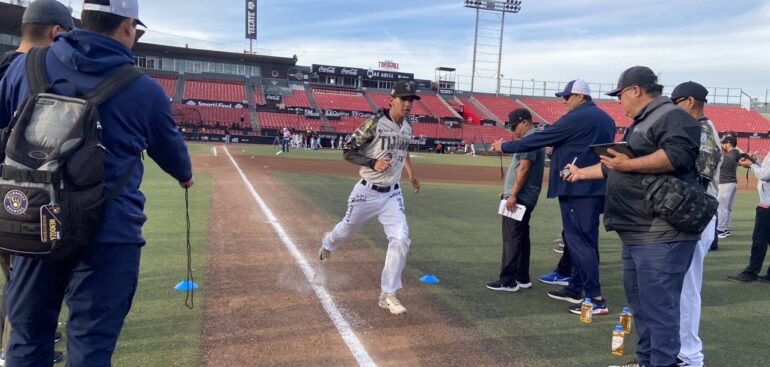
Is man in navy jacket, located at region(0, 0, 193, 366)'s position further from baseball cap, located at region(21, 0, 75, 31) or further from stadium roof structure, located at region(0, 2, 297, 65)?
stadium roof structure, located at region(0, 2, 297, 65)

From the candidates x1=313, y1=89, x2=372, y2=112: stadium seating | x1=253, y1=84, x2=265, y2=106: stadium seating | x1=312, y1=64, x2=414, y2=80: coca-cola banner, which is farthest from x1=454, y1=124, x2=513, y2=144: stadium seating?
x1=253, y1=84, x2=265, y2=106: stadium seating

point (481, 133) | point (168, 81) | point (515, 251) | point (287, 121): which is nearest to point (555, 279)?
point (515, 251)

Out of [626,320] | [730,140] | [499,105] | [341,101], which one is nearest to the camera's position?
[626,320]

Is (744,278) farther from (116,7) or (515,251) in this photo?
(116,7)

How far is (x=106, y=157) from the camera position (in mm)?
2271

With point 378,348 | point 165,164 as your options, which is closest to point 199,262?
point 378,348

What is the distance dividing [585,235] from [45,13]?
193 inches

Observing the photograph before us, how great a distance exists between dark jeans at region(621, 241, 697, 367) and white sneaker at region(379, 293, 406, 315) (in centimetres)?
211

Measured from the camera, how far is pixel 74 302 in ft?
7.35

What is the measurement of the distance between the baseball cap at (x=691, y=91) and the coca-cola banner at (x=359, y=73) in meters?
57.2

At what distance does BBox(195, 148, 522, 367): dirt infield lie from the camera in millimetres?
3906

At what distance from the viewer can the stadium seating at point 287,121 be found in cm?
5103

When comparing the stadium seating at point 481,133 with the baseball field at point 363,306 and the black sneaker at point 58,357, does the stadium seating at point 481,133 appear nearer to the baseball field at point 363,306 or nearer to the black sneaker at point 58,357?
the baseball field at point 363,306

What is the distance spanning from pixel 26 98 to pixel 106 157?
0.40 m
